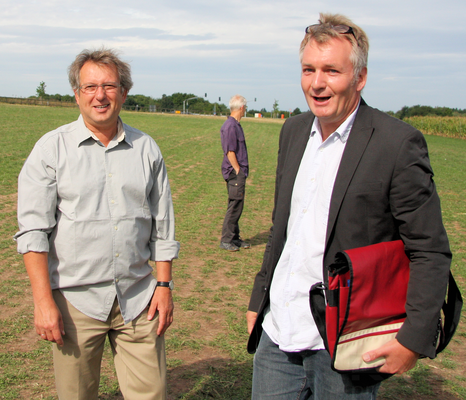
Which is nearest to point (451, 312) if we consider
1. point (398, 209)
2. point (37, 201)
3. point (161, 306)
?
point (398, 209)

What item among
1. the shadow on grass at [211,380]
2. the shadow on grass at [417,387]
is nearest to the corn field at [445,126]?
the shadow on grass at [417,387]

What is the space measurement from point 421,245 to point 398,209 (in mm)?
155

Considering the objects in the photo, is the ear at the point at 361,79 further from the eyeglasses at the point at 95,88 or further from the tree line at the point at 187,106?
the tree line at the point at 187,106

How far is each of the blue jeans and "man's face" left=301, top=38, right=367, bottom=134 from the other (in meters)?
1.04

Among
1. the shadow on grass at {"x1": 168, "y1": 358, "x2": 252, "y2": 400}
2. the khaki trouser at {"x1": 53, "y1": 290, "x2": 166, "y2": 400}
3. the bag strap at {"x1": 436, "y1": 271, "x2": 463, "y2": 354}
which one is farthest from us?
the shadow on grass at {"x1": 168, "y1": 358, "x2": 252, "y2": 400}

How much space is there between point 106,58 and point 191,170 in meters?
12.9

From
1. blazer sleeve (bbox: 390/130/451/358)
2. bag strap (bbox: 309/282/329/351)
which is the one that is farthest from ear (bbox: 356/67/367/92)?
bag strap (bbox: 309/282/329/351)

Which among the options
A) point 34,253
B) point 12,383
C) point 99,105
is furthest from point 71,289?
point 12,383

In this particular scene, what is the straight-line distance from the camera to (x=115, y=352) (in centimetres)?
260

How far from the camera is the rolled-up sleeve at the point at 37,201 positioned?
2.24 meters

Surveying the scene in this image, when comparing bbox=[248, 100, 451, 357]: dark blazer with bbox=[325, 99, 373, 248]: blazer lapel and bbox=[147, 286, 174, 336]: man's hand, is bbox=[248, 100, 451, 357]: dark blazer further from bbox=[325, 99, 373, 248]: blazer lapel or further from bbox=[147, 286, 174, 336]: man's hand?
bbox=[147, 286, 174, 336]: man's hand

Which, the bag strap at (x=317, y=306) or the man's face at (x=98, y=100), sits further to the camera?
the man's face at (x=98, y=100)

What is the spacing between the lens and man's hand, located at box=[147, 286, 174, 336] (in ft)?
8.36

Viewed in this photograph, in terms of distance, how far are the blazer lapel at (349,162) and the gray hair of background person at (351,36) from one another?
0.77 feet
